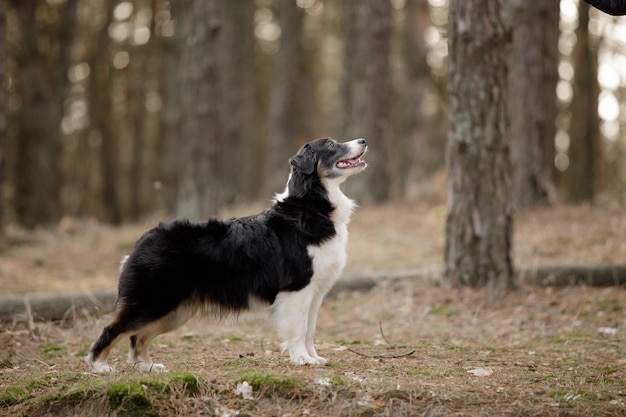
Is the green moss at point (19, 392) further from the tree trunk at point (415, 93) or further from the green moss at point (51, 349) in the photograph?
the tree trunk at point (415, 93)

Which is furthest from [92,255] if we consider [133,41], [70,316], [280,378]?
[133,41]

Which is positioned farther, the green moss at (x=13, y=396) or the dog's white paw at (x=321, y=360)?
the dog's white paw at (x=321, y=360)

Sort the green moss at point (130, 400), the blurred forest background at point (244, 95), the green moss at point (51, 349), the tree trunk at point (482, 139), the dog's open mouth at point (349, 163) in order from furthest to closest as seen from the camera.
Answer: the blurred forest background at point (244, 95) → the tree trunk at point (482, 139) → the green moss at point (51, 349) → the dog's open mouth at point (349, 163) → the green moss at point (130, 400)

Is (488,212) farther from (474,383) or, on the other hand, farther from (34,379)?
(34,379)

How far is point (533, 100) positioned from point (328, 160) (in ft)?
26.9

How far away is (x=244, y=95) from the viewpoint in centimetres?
2227

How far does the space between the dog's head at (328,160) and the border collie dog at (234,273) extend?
18 mm

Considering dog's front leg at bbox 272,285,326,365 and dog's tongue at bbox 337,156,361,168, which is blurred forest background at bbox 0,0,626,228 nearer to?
dog's tongue at bbox 337,156,361,168

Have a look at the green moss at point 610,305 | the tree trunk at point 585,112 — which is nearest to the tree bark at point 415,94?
the tree trunk at point 585,112

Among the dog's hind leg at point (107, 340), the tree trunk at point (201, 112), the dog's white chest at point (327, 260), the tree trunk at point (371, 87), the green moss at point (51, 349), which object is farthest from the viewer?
the tree trunk at point (371, 87)

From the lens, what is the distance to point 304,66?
26.4m

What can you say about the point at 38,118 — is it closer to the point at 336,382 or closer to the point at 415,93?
the point at 415,93

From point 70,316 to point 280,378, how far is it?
3.95m

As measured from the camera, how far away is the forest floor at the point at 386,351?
5113mm
